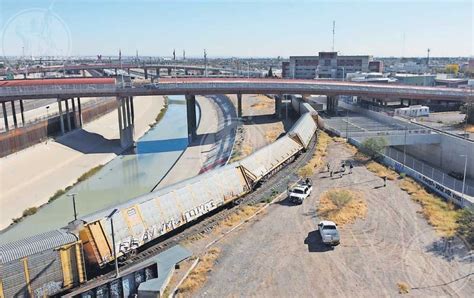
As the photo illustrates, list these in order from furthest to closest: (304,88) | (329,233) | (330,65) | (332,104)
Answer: (330,65) → (332,104) → (304,88) → (329,233)

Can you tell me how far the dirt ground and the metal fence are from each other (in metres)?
11.6

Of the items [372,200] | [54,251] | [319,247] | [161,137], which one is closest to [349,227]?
[319,247]

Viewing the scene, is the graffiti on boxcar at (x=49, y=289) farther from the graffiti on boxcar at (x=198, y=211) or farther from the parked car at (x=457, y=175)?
the parked car at (x=457, y=175)

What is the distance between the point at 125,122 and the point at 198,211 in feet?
120

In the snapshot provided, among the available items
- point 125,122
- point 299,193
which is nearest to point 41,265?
point 299,193

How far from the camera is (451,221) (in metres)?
21.4

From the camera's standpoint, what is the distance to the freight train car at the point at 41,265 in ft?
44.5

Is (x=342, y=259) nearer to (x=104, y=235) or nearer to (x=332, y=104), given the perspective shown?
(x=104, y=235)

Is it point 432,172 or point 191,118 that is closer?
point 432,172

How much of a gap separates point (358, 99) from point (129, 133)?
3958 centimetres

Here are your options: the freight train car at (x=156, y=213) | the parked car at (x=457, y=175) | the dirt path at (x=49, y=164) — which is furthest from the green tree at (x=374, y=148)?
the dirt path at (x=49, y=164)

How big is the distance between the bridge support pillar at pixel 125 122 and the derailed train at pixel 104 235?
3115 centimetres

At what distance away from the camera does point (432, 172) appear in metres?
36.7

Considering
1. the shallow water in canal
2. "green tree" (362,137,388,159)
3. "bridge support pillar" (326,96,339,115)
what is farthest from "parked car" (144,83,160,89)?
"green tree" (362,137,388,159)
